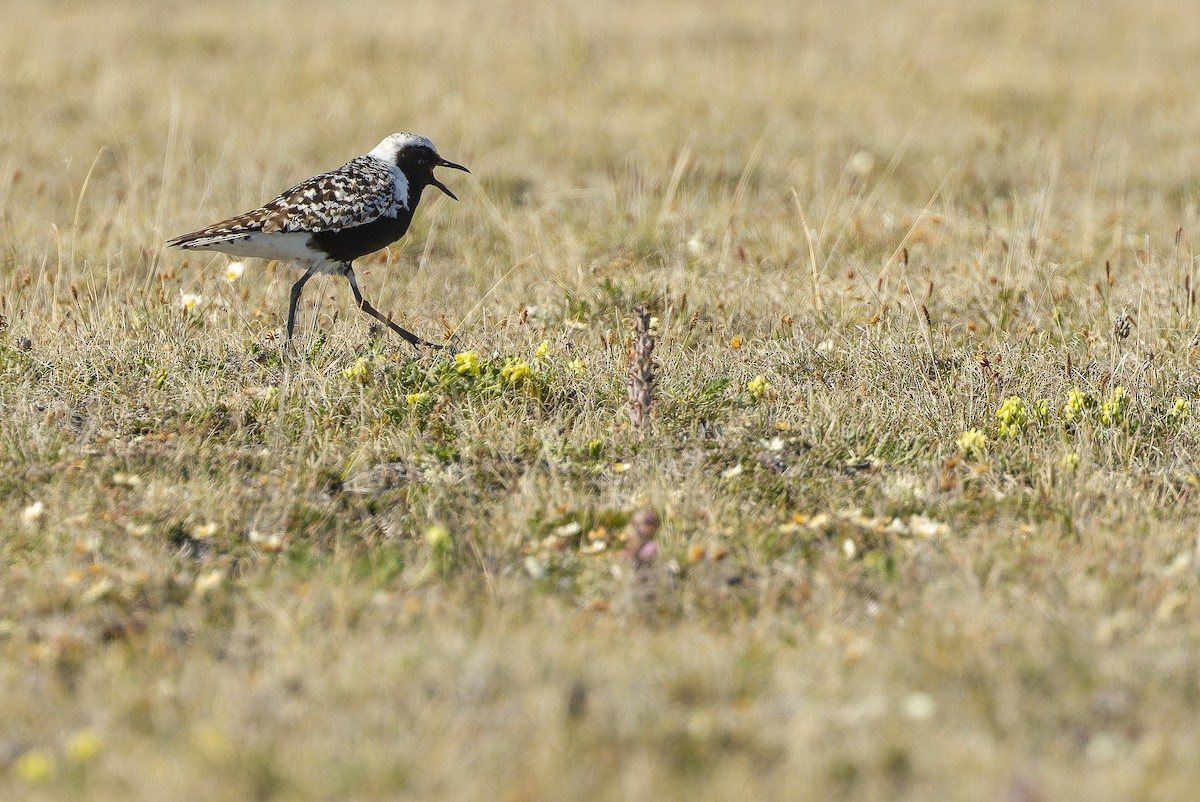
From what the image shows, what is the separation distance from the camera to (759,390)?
516 cm

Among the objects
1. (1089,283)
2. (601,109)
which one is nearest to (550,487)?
(1089,283)

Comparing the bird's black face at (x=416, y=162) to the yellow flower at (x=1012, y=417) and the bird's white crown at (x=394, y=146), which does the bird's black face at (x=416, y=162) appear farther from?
the yellow flower at (x=1012, y=417)

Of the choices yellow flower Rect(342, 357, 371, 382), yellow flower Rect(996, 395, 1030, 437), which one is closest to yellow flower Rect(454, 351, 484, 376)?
yellow flower Rect(342, 357, 371, 382)

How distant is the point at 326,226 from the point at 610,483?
6.33 ft

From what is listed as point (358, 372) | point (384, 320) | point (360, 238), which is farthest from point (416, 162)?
point (358, 372)

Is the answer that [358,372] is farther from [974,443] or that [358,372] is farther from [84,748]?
[974,443]

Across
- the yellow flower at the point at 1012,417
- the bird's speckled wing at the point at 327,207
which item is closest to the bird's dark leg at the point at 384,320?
the bird's speckled wing at the point at 327,207

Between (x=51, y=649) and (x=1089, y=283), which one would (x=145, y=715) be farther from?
(x=1089, y=283)

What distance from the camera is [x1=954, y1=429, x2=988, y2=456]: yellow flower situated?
4785mm

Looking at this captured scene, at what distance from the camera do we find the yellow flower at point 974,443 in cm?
479

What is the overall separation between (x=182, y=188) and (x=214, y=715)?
5.99 metres

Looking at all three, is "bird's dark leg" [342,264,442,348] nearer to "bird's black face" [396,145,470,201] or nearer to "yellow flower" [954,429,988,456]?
"bird's black face" [396,145,470,201]

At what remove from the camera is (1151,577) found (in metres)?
3.93

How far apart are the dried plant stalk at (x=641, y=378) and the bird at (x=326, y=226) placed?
1.08 meters
